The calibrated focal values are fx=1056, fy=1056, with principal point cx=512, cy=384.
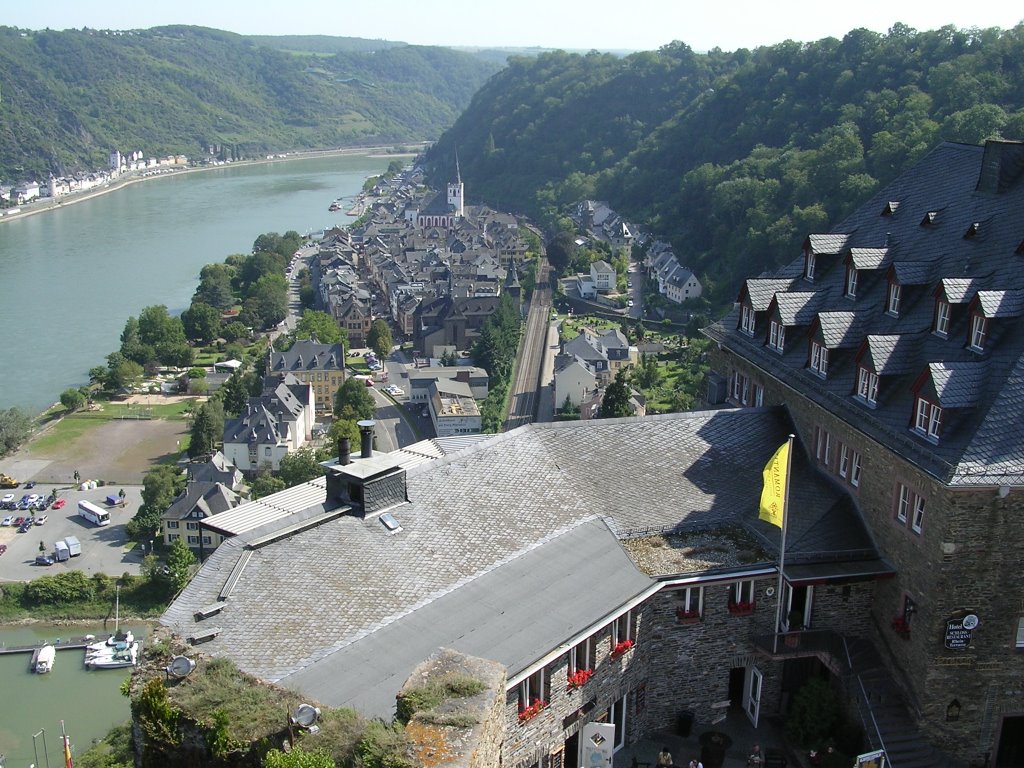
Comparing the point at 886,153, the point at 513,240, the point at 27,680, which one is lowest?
the point at 27,680

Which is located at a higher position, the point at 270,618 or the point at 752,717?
the point at 270,618

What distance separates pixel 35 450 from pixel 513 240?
62637mm

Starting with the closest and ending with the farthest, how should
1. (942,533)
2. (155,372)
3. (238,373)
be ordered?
(942,533)
(238,373)
(155,372)

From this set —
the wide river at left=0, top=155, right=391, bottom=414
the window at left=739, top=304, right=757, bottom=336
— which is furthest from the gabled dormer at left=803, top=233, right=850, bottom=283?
the wide river at left=0, top=155, right=391, bottom=414

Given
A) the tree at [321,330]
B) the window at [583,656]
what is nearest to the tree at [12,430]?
the tree at [321,330]

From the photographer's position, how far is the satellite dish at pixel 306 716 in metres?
9.75

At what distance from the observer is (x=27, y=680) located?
37.1 m

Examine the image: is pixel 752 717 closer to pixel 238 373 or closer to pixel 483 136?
pixel 238 373

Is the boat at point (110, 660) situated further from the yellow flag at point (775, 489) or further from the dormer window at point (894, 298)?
the dormer window at point (894, 298)

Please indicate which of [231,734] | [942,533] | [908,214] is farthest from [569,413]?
[231,734]

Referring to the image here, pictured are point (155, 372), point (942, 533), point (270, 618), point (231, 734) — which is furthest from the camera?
point (155, 372)

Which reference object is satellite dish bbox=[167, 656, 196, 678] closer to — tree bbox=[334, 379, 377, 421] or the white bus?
the white bus

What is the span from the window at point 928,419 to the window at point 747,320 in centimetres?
590

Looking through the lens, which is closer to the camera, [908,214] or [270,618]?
[270,618]
